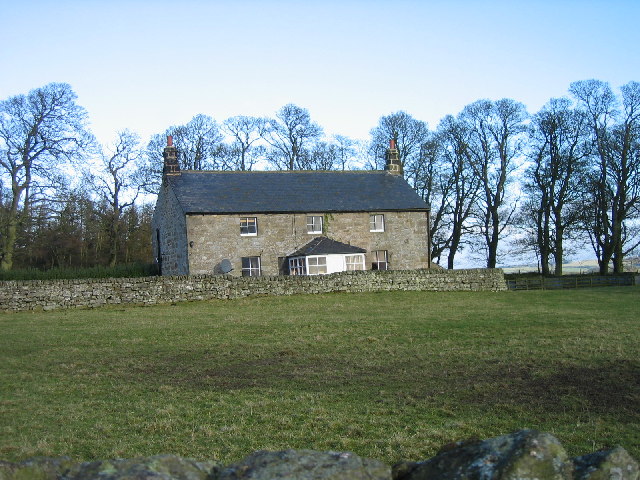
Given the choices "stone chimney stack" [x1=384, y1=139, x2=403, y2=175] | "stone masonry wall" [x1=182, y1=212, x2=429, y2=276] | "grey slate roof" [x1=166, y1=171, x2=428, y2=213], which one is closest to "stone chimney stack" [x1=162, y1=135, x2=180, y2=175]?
"grey slate roof" [x1=166, y1=171, x2=428, y2=213]

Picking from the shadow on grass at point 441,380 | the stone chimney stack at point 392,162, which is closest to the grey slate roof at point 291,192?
the stone chimney stack at point 392,162

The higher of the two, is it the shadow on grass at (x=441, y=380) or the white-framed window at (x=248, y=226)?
the white-framed window at (x=248, y=226)

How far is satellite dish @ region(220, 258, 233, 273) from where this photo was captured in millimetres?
35188

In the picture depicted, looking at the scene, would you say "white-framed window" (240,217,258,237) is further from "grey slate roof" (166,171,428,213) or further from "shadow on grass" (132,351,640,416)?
"shadow on grass" (132,351,640,416)

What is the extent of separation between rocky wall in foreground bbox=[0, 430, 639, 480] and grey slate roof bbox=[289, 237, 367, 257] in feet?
106

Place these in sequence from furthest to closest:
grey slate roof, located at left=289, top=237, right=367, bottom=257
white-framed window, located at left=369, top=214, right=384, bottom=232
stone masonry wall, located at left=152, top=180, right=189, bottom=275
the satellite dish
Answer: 1. white-framed window, located at left=369, top=214, right=384, bottom=232
2. stone masonry wall, located at left=152, top=180, right=189, bottom=275
3. grey slate roof, located at left=289, top=237, right=367, bottom=257
4. the satellite dish

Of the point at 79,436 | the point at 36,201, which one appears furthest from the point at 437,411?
the point at 36,201

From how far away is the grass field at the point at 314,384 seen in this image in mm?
7742

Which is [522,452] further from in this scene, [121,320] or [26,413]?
[121,320]

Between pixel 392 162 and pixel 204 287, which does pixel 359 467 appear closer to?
pixel 204 287

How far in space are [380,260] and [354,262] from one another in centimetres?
280

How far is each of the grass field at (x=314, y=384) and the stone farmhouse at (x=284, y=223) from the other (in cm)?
1487

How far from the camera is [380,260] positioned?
39.8 meters

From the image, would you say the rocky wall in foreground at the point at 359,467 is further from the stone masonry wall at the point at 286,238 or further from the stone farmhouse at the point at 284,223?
the stone masonry wall at the point at 286,238
